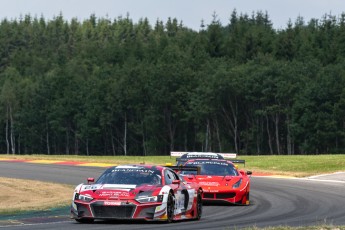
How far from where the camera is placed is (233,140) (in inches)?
4466

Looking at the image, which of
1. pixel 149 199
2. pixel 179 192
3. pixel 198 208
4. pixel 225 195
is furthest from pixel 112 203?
pixel 225 195

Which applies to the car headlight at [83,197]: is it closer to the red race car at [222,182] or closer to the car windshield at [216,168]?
the red race car at [222,182]

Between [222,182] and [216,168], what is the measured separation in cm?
90

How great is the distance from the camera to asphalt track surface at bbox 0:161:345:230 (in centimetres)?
1594

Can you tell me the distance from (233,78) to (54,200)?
86.4m

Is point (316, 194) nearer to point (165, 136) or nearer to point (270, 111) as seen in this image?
point (270, 111)

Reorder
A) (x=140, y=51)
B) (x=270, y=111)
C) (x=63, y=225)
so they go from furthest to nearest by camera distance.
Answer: (x=140, y=51) → (x=270, y=111) → (x=63, y=225)

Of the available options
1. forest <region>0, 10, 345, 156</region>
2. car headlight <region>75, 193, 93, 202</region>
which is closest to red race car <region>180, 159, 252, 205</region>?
car headlight <region>75, 193, 93, 202</region>

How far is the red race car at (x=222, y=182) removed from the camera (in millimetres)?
22000

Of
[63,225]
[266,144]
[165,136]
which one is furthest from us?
[165,136]

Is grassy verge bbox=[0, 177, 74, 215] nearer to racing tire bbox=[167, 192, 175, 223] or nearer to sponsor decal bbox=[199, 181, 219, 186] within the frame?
sponsor decal bbox=[199, 181, 219, 186]

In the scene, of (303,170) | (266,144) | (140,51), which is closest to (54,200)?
(303,170)

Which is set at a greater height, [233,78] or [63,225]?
[233,78]

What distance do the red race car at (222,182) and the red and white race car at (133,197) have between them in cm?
415
